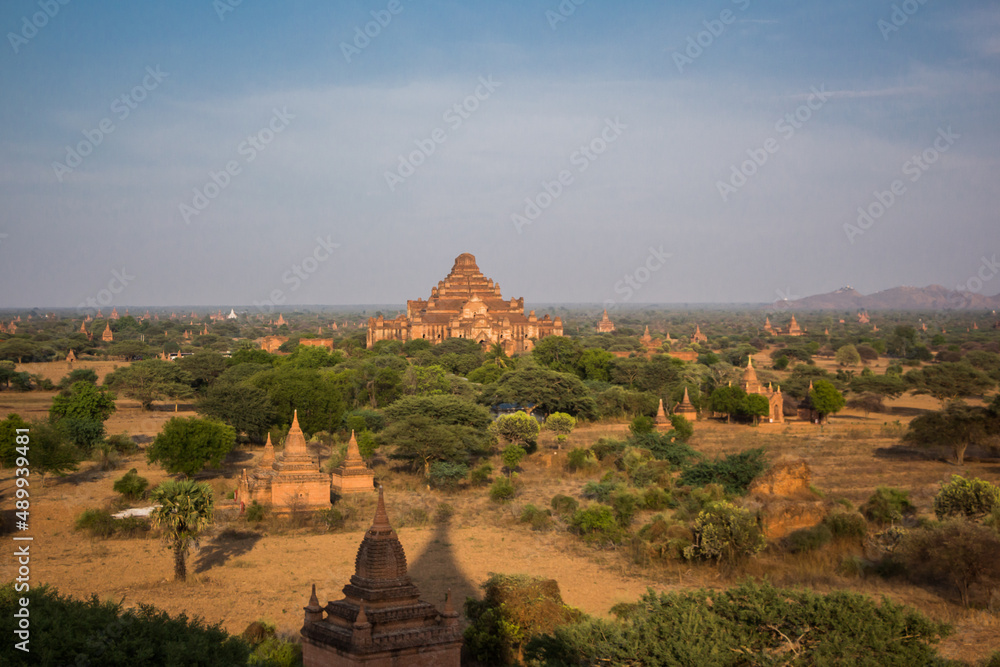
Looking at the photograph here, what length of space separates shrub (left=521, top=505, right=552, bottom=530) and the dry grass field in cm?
31

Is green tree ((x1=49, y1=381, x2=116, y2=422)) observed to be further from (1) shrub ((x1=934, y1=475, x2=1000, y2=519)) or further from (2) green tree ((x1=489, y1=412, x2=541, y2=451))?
(1) shrub ((x1=934, y1=475, x2=1000, y2=519))

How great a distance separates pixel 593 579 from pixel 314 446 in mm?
19761

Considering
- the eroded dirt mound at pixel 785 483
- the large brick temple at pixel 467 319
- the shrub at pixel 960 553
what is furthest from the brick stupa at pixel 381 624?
the large brick temple at pixel 467 319

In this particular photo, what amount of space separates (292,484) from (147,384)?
29254mm

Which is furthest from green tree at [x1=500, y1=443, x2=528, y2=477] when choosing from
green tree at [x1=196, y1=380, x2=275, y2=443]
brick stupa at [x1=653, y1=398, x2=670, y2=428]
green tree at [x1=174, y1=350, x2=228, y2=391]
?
green tree at [x1=174, y1=350, x2=228, y2=391]

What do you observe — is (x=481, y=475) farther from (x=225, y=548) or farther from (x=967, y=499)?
(x=967, y=499)

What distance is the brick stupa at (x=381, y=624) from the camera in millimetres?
12953

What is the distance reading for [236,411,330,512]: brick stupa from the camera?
93.1 feet

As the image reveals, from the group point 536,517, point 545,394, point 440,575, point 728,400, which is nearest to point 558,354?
point 545,394

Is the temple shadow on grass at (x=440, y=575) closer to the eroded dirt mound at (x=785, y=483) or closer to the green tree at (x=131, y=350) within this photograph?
the eroded dirt mound at (x=785, y=483)

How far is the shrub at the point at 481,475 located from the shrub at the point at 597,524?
6.89 m

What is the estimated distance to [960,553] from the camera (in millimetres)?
19844

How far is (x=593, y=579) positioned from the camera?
22734 mm

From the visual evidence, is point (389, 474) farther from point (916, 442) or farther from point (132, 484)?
point (916, 442)
